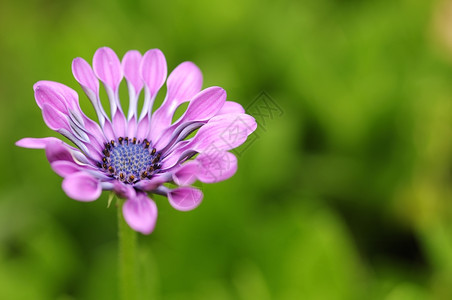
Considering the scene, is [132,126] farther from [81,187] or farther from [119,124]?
[81,187]

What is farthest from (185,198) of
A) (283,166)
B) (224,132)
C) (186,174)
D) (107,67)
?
(283,166)

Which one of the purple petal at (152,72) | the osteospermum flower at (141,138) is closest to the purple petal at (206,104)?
the osteospermum flower at (141,138)

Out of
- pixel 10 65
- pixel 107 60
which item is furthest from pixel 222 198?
pixel 10 65

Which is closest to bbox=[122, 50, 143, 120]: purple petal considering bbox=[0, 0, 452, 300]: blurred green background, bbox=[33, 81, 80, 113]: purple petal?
bbox=[33, 81, 80, 113]: purple petal

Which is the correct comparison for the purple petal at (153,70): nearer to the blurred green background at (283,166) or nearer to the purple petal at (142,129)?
the purple petal at (142,129)

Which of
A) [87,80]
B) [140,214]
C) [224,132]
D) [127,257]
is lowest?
[127,257]

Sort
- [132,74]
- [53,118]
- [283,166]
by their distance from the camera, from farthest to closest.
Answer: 1. [283,166]
2. [132,74]
3. [53,118]

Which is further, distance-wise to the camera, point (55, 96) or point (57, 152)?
point (55, 96)
